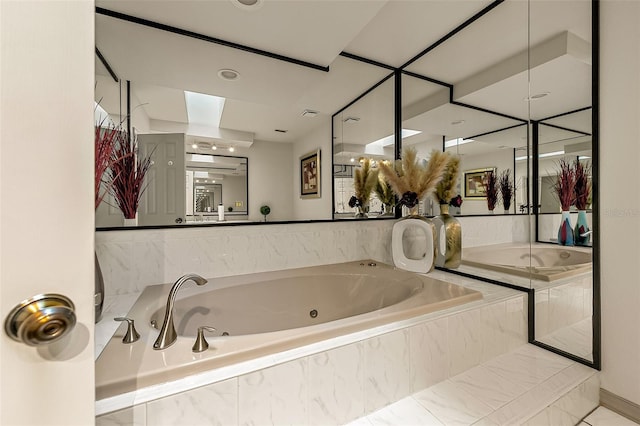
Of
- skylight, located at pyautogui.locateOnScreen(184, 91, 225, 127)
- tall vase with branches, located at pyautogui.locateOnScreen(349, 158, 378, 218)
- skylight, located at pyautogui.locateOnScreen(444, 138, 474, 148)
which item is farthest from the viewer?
tall vase with branches, located at pyautogui.locateOnScreen(349, 158, 378, 218)

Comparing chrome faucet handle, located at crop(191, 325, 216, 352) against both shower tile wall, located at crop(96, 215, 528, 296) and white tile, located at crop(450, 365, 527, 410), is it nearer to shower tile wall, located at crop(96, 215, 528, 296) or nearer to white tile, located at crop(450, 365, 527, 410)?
shower tile wall, located at crop(96, 215, 528, 296)

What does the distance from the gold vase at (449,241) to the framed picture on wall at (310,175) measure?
931mm

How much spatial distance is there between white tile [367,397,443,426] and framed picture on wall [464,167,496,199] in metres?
1.47

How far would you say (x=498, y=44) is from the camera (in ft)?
5.76

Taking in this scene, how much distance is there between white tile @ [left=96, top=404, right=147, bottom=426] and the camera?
655 millimetres

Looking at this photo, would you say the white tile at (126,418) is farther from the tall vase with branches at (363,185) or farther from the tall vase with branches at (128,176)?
the tall vase with branches at (363,185)

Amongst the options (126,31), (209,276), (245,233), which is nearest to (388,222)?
(245,233)

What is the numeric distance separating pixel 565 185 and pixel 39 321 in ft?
6.46

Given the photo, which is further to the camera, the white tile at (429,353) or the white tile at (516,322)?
the white tile at (516,322)

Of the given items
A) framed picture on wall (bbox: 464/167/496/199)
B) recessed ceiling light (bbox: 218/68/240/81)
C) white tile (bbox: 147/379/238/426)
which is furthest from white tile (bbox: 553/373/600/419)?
recessed ceiling light (bbox: 218/68/240/81)

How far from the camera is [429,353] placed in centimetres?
114

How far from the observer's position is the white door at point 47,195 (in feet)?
1.25

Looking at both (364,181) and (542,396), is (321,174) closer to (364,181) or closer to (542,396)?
(364,181)

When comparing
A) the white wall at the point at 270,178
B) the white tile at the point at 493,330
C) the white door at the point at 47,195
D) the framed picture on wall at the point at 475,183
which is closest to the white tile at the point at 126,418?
the white door at the point at 47,195
